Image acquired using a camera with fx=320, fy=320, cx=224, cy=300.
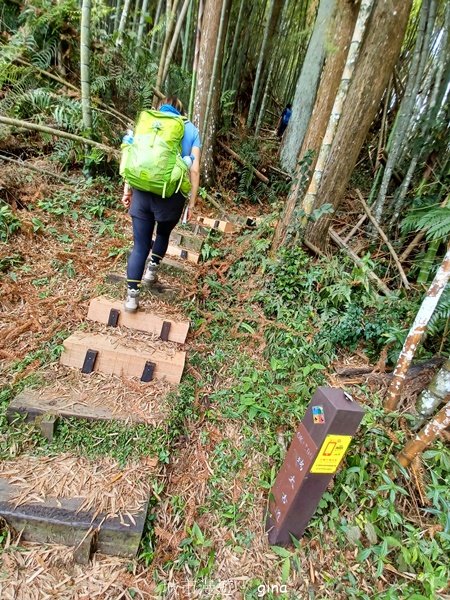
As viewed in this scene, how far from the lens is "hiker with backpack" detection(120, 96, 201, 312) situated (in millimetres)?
2131

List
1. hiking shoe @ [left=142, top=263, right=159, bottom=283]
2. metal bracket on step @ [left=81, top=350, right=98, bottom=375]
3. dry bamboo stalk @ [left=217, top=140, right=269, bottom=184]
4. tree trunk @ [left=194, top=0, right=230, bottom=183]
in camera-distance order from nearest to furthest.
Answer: metal bracket on step @ [left=81, top=350, right=98, bottom=375]
hiking shoe @ [left=142, top=263, right=159, bottom=283]
tree trunk @ [left=194, top=0, right=230, bottom=183]
dry bamboo stalk @ [left=217, top=140, right=269, bottom=184]

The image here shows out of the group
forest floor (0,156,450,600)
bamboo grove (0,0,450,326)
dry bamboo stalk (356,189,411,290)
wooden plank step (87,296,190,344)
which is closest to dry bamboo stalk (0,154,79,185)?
bamboo grove (0,0,450,326)

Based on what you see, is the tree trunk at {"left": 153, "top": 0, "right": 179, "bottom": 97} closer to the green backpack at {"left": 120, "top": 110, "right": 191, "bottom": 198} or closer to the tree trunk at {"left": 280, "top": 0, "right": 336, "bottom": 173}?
the tree trunk at {"left": 280, "top": 0, "right": 336, "bottom": 173}

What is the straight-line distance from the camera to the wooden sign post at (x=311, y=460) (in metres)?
1.60

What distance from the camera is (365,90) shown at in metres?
3.01

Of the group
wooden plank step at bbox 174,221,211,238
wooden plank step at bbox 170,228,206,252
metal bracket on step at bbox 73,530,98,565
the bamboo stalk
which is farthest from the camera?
wooden plank step at bbox 174,221,211,238

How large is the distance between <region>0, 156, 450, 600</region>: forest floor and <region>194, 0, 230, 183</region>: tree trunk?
2951 mm

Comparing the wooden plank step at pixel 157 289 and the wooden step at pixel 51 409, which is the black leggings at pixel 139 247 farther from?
the wooden step at pixel 51 409

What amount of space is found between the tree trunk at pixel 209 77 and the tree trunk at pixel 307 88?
1410 millimetres

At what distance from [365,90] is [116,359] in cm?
330

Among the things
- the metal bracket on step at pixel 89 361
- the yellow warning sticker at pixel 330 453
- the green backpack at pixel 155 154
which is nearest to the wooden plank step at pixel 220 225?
the green backpack at pixel 155 154

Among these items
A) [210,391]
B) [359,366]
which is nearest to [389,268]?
[359,366]

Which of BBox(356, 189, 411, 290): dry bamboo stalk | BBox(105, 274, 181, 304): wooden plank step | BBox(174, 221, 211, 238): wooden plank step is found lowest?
BBox(105, 274, 181, 304): wooden plank step

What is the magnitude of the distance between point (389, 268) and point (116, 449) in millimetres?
3210
